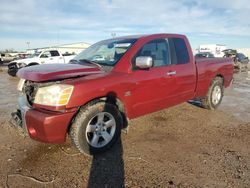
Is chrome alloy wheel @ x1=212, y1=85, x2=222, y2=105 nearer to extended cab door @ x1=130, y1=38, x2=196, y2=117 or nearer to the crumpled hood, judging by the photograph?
extended cab door @ x1=130, y1=38, x2=196, y2=117

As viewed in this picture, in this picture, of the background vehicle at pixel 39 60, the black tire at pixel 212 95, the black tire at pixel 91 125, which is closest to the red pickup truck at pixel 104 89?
the black tire at pixel 91 125

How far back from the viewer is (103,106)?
383cm

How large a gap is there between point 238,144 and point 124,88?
2206 millimetres

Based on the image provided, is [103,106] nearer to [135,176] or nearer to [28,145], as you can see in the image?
[135,176]

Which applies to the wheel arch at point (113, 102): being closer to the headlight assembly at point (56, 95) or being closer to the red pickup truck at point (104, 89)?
the red pickup truck at point (104, 89)

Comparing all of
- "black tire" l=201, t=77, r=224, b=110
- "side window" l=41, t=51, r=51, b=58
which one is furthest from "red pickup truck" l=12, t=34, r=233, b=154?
"side window" l=41, t=51, r=51, b=58

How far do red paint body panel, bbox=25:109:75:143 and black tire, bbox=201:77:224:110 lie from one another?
4.10m

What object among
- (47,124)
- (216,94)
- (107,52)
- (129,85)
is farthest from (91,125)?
(216,94)

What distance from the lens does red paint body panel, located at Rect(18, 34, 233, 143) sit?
11.4 feet

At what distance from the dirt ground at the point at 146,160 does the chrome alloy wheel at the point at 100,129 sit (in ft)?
0.68

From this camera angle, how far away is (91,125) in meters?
3.85

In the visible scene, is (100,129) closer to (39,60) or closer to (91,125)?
(91,125)

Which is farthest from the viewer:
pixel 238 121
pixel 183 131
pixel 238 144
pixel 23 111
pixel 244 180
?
pixel 238 121

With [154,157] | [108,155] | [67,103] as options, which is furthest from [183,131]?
[67,103]
